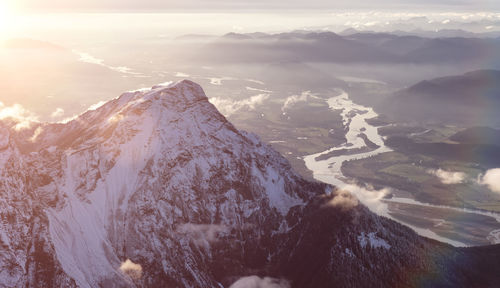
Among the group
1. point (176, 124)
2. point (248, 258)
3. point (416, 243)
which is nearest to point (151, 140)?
point (176, 124)

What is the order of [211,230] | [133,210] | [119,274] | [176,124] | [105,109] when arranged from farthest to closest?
[105,109]
[176,124]
[211,230]
[133,210]
[119,274]

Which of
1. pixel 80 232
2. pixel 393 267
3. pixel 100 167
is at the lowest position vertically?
pixel 393 267

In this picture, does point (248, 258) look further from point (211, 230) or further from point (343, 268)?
point (343, 268)

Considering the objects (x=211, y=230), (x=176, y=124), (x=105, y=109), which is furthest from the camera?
(x=105, y=109)

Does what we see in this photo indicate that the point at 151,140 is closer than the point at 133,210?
No

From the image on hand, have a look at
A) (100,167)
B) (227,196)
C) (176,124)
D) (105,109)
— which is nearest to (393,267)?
(227,196)

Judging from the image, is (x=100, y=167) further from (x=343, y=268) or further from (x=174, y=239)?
(x=343, y=268)

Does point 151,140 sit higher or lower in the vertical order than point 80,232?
higher
